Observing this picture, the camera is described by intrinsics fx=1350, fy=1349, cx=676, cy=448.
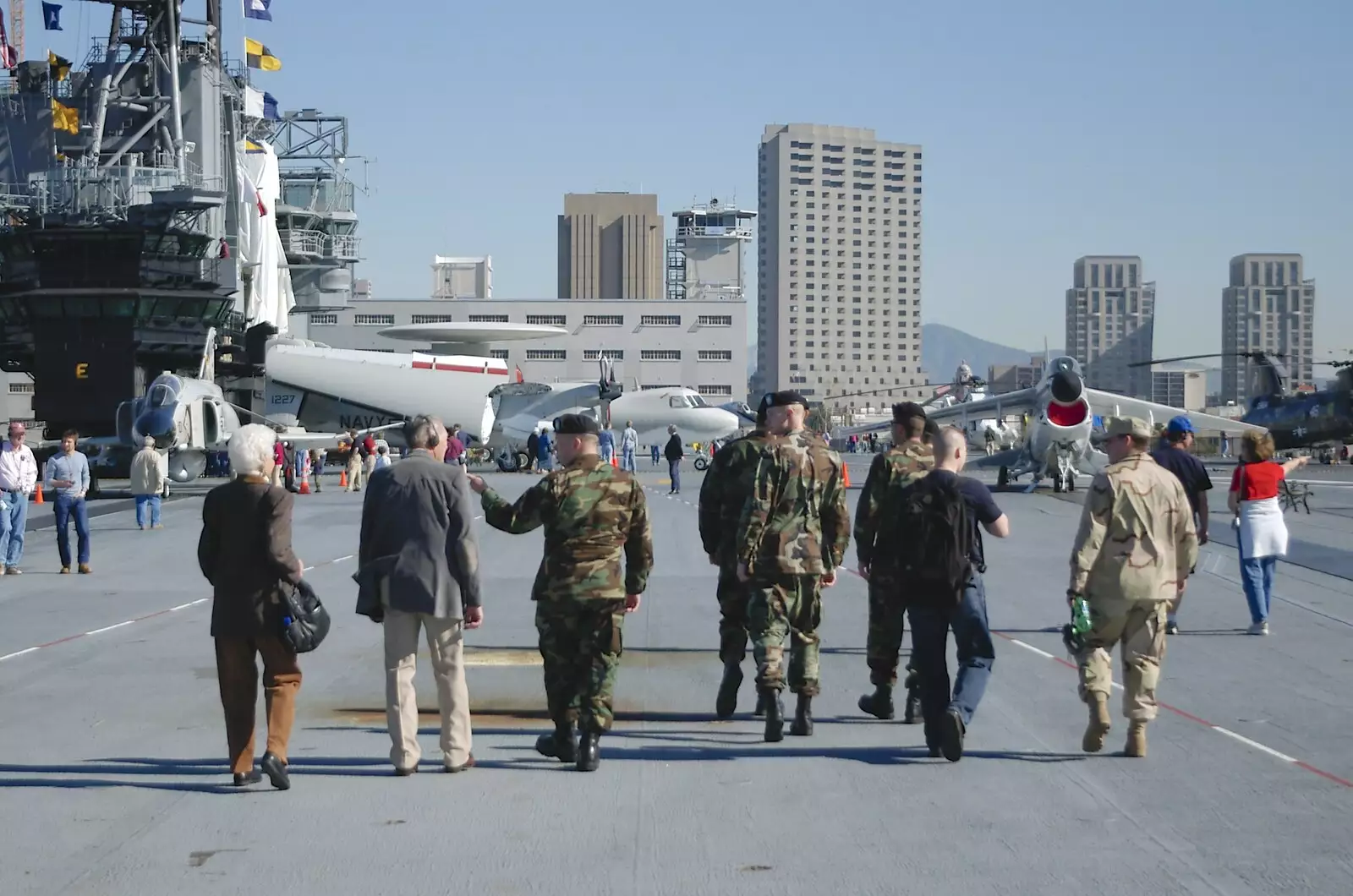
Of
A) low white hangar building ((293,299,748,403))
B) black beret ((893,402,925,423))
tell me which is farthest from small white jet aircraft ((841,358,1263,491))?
low white hangar building ((293,299,748,403))

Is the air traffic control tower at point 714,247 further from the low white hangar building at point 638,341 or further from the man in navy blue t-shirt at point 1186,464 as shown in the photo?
the man in navy blue t-shirt at point 1186,464

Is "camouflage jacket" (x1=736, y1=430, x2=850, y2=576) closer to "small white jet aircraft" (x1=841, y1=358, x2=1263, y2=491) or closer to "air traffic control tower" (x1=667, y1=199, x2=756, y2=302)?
"small white jet aircraft" (x1=841, y1=358, x2=1263, y2=491)

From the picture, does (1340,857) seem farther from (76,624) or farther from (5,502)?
(5,502)

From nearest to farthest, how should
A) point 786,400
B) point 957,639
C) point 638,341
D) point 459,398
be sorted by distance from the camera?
point 957,639 < point 786,400 < point 459,398 < point 638,341

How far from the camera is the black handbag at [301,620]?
20.9 feet

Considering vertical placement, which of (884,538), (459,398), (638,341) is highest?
(638,341)

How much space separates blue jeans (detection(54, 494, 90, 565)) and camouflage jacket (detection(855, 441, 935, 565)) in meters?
11.7

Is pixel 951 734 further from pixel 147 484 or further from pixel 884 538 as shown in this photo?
pixel 147 484

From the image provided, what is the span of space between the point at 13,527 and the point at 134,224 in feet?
102

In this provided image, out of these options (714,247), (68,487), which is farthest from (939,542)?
(714,247)

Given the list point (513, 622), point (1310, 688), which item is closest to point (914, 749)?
point (1310, 688)

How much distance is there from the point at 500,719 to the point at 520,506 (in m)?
1.96

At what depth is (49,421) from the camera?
4512 cm

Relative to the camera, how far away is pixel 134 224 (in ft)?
147
